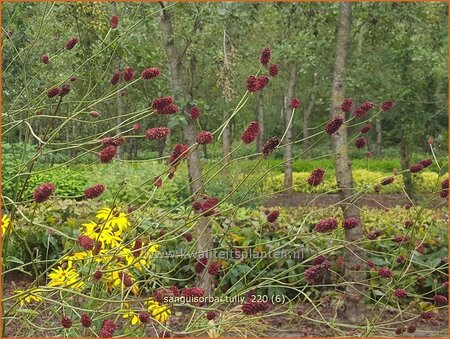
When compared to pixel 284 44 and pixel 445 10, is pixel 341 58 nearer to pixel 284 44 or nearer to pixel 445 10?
pixel 284 44

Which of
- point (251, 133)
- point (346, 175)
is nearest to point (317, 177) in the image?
point (251, 133)

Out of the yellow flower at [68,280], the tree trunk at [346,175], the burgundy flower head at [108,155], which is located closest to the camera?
the burgundy flower head at [108,155]

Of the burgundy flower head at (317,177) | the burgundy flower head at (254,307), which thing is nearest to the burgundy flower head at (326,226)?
the burgundy flower head at (317,177)

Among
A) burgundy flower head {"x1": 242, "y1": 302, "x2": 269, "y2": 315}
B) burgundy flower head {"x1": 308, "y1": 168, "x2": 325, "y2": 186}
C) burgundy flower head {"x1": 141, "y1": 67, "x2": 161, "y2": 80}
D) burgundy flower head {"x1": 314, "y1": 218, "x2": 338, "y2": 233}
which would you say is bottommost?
burgundy flower head {"x1": 242, "y1": 302, "x2": 269, "y2": 315}

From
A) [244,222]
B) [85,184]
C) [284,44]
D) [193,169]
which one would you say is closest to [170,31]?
[193,169]

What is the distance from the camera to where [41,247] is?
197 inches

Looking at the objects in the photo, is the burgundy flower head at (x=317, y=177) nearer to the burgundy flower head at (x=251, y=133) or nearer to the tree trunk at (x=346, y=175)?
the burgundy flower head at (x=251, y=133)

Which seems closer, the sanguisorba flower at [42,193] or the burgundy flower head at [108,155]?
the sanguisorba flower at [42,193]

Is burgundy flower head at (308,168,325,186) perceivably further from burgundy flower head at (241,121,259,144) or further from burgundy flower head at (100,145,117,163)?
burgundy flower head at (100,145,117,163)

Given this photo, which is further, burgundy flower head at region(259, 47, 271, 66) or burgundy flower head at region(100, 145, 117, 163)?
burgundy flower head at region(259, 47, 271, 66)

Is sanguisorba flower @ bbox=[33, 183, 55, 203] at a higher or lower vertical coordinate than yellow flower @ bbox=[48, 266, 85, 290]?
higher

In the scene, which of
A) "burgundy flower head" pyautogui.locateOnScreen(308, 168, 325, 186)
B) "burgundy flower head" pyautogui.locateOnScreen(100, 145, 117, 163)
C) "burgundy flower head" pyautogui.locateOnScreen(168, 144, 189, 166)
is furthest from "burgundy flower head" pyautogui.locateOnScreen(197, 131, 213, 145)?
"burgundy flower head" pyautogui.locateOnScreen(308, 168, 325, 186)

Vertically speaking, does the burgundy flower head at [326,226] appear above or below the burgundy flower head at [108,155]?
below

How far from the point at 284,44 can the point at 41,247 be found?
16.1 feet
